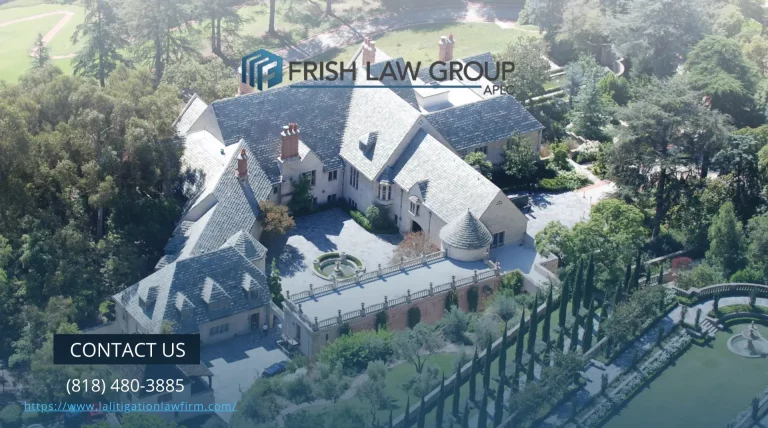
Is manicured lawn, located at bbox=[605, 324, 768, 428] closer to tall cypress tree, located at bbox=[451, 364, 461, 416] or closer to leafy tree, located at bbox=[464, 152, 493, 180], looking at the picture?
tall cypress tree, located at bbox=[451, 364, 461, 416]

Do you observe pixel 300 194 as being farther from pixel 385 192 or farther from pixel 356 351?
pixel 356 351

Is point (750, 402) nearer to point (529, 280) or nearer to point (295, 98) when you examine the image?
point (529, 280)

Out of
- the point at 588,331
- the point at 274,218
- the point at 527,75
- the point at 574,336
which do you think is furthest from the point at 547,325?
the point at 527,75

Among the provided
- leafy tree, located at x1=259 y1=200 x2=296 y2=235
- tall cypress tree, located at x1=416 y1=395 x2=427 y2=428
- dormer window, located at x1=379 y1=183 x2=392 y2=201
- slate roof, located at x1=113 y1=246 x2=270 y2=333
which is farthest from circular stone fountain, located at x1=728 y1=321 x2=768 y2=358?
leafy tree, located at x1=259 y1=200 x2=296 y2=235

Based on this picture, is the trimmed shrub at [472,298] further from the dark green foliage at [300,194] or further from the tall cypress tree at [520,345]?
the dark green foliage at [300,194]

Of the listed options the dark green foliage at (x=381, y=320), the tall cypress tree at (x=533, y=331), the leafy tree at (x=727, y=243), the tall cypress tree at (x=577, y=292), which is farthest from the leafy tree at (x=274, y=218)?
the leafy tree at (x=727, y=243)

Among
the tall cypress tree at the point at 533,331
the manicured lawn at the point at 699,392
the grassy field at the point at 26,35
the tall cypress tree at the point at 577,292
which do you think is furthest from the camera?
the grassy field at the point at 26,35
